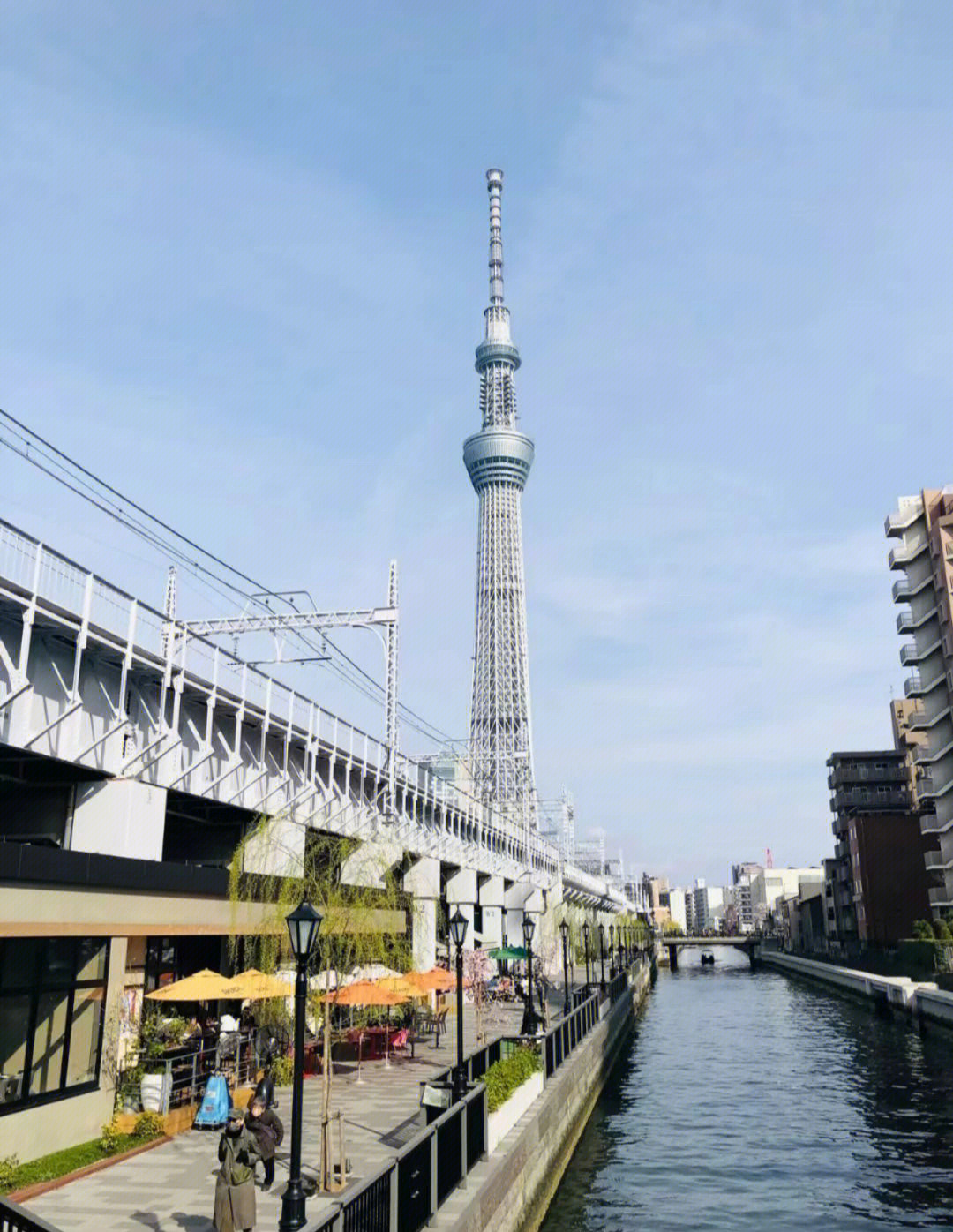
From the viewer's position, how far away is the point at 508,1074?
20.7m

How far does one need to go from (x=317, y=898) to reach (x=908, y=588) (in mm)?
74578

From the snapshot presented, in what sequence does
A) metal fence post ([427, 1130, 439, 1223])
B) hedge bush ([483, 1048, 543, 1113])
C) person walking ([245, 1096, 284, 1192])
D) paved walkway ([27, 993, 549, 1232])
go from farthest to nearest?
hedge bush ([483, 1048, 543, 1113]), person walking ([245, 1096, 284, 1192]), paved walkway ([27, 993, 549, 1232]), metal fence post ([427, 1130, 439, 1223])

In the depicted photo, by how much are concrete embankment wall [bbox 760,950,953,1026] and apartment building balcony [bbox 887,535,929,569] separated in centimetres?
3295

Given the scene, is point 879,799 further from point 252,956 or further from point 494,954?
point 252,956

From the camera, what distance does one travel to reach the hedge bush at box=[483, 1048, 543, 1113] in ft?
61.7

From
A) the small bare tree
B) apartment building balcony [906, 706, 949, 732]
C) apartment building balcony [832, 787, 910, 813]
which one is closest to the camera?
the small bare tree

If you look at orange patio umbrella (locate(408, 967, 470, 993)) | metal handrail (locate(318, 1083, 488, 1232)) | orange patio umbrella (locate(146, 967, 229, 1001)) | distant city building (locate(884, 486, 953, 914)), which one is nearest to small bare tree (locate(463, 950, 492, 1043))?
orange patio umbrella (locate(408, 967, 470, 993))

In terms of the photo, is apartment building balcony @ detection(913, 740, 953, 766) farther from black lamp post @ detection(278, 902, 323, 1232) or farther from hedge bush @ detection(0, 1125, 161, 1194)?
black lamp post @ detection(278, 902, 323, 1232)

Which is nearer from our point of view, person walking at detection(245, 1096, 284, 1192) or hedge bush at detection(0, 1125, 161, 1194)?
person walking at detection(245, 1096, 284, 1192)

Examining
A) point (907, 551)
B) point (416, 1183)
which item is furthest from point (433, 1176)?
point (907, 551)

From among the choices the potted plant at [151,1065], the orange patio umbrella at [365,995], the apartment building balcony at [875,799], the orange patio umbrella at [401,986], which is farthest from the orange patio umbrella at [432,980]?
the apartment building balcony at [875,799]

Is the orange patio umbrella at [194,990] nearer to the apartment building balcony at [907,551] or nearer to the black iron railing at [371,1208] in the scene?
the black iron railing at [371,1208]

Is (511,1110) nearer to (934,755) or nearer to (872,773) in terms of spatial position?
(934,755)

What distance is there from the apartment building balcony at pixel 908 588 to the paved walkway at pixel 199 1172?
70234 mm
